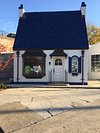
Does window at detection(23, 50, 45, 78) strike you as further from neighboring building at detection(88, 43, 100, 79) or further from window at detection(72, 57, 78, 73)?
neighboring building at detection(88, 43, 100, 79)

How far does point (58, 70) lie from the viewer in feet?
76.1

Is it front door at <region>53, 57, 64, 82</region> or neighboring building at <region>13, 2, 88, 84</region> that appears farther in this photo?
front door at <region>53, 57, 64, 82</region>

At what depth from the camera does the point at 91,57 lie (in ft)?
94.0

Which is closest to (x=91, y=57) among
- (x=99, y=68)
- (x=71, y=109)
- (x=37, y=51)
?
(x=99, y=68)

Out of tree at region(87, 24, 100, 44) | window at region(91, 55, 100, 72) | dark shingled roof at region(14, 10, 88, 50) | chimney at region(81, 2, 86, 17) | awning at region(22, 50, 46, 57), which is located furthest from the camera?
tree at region(87, 24, 100, 44)

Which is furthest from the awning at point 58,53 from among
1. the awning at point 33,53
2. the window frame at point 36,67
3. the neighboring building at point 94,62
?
the neighboring building at point 94,62

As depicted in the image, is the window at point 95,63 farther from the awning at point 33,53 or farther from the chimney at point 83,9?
the awning at point 33,53

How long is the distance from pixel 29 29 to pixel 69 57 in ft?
15.5

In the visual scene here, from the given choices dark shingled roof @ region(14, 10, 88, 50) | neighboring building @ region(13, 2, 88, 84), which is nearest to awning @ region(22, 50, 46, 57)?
neighboring building @ region(13, 2, 88, 84)

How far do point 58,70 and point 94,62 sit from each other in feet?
21.6

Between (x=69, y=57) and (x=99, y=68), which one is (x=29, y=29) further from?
→ (x=99, y=68)

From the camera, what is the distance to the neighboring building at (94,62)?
28116 mm

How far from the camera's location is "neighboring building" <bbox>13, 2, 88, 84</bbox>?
75.0 ft

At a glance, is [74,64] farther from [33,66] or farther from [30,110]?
[30,110]
